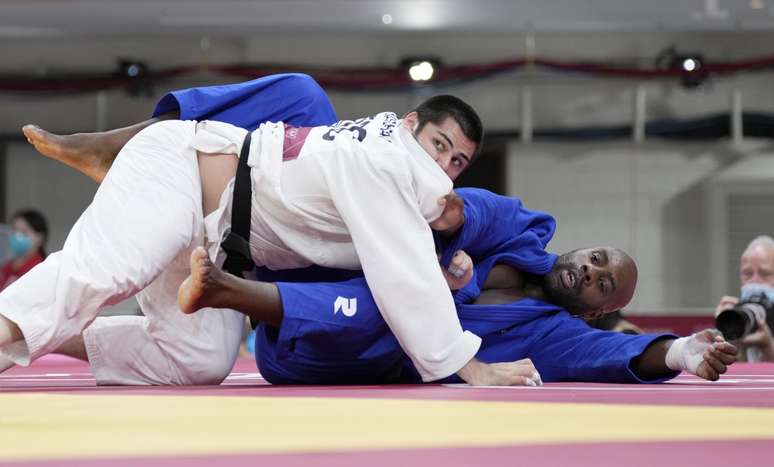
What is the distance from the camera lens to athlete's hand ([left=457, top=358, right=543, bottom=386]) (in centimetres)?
276

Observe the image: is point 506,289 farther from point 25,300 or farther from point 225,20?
point 225,20

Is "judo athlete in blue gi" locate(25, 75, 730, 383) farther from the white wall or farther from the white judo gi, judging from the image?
the white wall

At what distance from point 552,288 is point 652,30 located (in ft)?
22.6

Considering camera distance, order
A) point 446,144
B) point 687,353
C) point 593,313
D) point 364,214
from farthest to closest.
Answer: point 593,313, point 446,144, point 687,353, point 364,214

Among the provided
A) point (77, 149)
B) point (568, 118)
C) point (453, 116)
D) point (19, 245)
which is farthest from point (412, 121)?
point (568, 118)

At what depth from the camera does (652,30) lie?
9781mm

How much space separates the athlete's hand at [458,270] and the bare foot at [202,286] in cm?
64

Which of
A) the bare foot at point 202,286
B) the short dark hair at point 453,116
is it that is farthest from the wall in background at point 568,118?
the bare foot at point 202,286

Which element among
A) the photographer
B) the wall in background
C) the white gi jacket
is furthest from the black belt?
the wall in background

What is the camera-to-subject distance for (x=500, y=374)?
2.78 m

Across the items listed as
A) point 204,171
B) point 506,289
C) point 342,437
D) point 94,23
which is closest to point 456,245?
point 506,289

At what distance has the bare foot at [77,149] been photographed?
3179 mm

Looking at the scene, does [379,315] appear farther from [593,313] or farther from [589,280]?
[593,313]

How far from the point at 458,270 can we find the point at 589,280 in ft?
1.71
